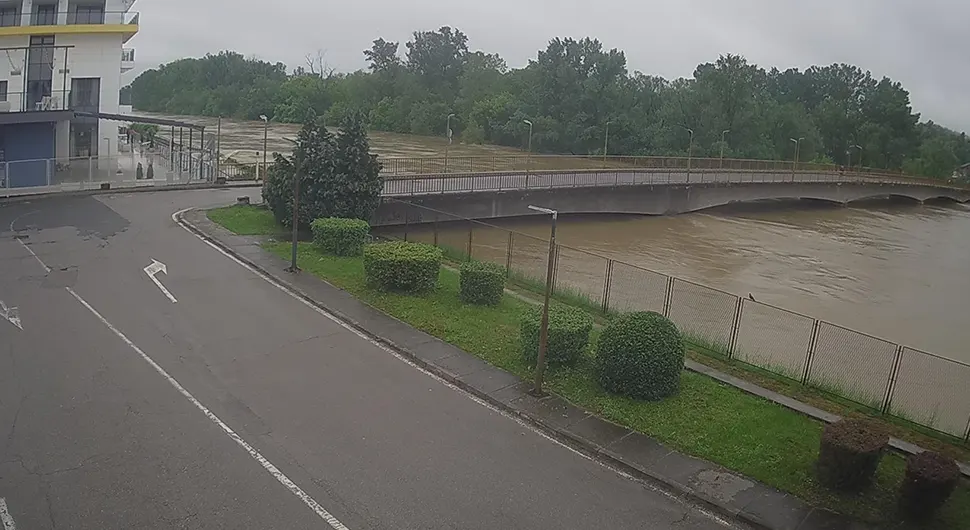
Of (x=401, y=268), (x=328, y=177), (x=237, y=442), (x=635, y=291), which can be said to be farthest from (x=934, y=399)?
(x=328, y=177)

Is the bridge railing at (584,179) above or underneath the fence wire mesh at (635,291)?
above

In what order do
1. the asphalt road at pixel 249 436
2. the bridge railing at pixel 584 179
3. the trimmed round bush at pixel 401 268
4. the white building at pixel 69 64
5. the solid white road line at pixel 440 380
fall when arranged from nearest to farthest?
the asphalt road at pixel 249 436
the solid white road line at pixel 440 380
the trimmed round bush at pixel 401 268
the bridge railing at pixel 584 179
the white building at pixel 69 64

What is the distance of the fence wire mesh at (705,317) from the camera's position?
2077 centimetres

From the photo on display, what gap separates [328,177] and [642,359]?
17.3m

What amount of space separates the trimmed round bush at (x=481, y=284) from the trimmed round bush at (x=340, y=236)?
237 inches

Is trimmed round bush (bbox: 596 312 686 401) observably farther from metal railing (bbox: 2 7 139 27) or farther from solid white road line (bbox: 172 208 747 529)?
metal railing (bbox: 2 7 139 27)

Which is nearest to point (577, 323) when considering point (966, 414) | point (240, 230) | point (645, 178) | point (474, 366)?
point (474, 366)

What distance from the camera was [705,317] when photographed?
80.8 feet

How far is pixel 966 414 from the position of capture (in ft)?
56.2

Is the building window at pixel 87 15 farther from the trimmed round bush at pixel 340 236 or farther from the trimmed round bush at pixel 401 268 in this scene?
the trimmed round bush at pixel 401 268

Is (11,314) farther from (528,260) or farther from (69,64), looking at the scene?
(69,64)

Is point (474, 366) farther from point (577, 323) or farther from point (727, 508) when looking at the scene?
point (727, 508)

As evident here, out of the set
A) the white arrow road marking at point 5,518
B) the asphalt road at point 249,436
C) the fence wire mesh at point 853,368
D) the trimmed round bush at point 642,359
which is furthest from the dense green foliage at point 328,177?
the white arrow road marking at point 5,518

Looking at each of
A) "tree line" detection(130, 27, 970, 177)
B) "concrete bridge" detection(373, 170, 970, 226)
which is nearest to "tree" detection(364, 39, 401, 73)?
"tree line" detection(130, 27, 970, 177)
